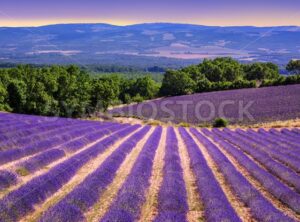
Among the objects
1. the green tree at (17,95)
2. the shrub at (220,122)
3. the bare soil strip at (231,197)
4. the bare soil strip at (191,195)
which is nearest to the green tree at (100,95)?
the green tree at (17,95)

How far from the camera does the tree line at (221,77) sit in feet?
268

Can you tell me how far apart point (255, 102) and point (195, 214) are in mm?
44671

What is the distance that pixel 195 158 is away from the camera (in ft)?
58.2

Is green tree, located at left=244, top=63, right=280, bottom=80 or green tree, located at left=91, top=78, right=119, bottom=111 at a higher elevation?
green tree, located at left=244, top=63, right=280, bottom=80

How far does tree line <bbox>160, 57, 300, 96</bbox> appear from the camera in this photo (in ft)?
268

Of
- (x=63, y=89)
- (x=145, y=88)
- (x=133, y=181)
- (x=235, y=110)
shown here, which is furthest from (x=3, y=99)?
(x=145, y=88)

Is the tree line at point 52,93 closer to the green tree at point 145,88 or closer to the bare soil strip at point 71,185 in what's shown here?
the green tree at point 145,88

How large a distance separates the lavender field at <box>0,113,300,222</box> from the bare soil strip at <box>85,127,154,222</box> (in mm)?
25

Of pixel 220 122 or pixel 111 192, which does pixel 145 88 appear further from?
pixel 111 192

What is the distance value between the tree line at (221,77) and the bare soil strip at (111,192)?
2626 inches

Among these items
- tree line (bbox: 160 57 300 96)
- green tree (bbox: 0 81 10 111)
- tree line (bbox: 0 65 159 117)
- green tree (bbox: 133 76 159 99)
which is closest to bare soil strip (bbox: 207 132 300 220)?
tree line (bbox: 0 65 159 117)

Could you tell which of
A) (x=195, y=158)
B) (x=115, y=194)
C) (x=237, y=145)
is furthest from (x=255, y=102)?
(x=115, y=194)

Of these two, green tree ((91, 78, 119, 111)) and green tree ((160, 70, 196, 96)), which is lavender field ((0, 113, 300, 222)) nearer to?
green tree ((91, 78, 119, 111))

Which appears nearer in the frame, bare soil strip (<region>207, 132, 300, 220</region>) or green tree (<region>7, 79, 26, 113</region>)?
bare soil strip (<region>207, 132, 300, 220</region>)
